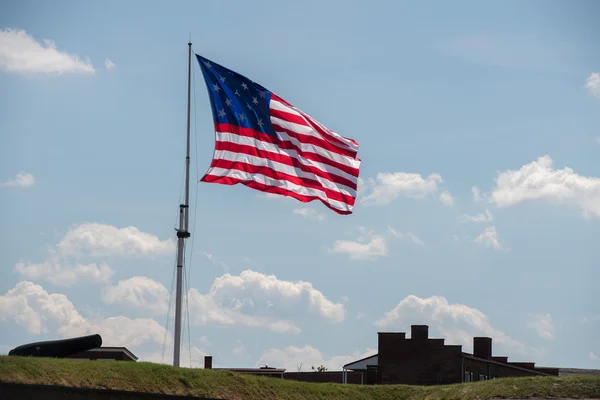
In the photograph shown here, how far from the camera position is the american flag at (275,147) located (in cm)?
2788

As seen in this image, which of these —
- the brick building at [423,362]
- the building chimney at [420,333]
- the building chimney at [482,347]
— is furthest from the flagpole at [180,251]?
the building chimney at [482,347]

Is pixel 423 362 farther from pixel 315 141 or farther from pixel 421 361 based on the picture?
pixel 315 141

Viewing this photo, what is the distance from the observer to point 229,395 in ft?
104

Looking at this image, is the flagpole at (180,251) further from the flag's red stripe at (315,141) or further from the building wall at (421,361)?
the building wall at (421,361)

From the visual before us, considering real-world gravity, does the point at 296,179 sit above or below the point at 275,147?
below

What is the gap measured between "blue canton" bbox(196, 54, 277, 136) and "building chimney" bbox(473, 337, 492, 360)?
1936 inches

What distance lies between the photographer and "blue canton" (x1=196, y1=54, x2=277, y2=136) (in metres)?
28.7

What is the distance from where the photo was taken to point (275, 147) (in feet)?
93.5

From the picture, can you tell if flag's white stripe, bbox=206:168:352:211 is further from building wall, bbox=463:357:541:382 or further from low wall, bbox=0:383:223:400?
building wall, bbox=463:357:541:382

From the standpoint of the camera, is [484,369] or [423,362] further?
[484,369]

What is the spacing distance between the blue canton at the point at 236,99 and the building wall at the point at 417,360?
38.3 meters

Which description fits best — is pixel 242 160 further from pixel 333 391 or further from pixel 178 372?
pixel 333 391

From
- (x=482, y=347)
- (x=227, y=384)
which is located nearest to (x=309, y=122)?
(x=227, y=384)

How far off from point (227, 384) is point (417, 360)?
3401cm
